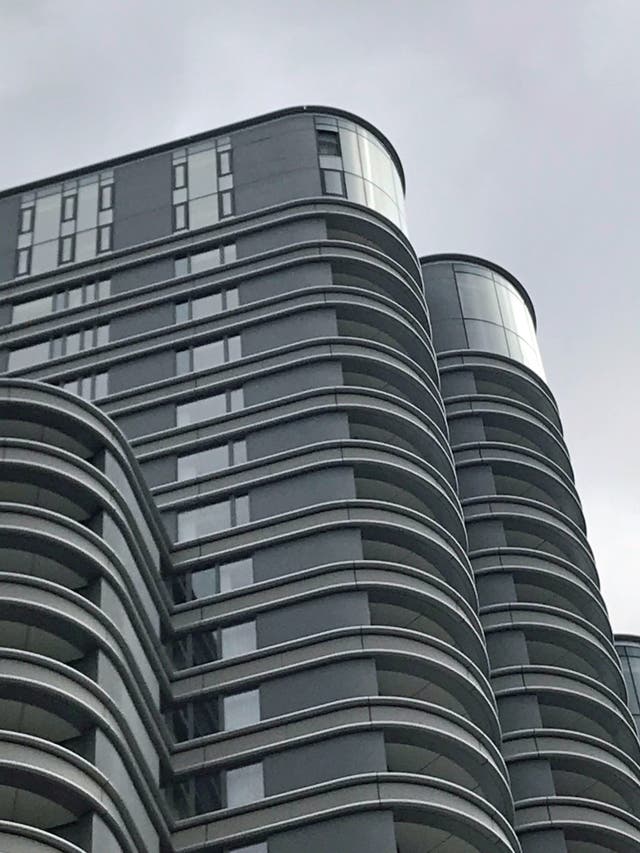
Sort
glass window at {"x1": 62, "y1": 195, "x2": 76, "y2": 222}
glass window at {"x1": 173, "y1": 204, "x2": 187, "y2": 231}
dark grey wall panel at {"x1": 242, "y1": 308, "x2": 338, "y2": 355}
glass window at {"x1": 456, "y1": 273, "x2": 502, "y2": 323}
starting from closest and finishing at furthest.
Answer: dark grey wall panel at {"x1": 242, "y1": 308, "x2": 338, "y2": 355}
glass window at {"x1": 173, "y1": 204, "x2": 187, "y2": 231}
glass window at {"x1": 62, "y1": 195, "x2": 76, "y2": 222}
glass window at {"x1": 456, "y1": 273, "x2": 502, "y2": 323}

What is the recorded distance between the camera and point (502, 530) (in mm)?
83375

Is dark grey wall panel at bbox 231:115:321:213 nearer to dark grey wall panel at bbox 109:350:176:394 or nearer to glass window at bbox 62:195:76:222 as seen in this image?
glass window at bbox 62:195:76:222

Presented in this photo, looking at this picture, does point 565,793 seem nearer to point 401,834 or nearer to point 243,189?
point 401,834

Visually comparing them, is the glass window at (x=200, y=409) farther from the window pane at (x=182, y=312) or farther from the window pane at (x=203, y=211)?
the window pane at (x=203, y=211)

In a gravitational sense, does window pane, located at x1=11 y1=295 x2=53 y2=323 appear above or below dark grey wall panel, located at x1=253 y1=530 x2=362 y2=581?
above

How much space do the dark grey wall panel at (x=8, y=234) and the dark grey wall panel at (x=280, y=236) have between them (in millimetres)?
12009

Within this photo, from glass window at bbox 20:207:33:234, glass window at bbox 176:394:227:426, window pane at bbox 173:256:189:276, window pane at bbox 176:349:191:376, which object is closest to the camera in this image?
glass window at bbox 176:394:227:426

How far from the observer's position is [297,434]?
73000mm

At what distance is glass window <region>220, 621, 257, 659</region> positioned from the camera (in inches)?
2574

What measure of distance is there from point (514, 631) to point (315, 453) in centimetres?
1300

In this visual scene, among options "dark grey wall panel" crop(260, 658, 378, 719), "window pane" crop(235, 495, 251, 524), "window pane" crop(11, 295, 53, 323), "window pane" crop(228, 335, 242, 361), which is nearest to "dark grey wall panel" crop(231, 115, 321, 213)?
"window pane" crop(228, 335, 242, 361)

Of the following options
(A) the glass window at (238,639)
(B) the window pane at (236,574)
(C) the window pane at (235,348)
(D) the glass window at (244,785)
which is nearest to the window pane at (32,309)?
(C) the window pane at (235,348)

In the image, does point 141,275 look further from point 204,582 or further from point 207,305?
point 204,582

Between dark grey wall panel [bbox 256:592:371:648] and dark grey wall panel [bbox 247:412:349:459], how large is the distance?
885 centimetres
